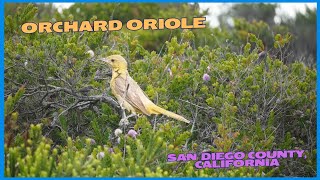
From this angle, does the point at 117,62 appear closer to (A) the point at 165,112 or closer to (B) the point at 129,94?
(B) the point at 129,94

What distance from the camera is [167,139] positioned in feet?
22.8

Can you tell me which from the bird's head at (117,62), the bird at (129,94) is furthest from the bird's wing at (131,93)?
the bird's head at (117,62)

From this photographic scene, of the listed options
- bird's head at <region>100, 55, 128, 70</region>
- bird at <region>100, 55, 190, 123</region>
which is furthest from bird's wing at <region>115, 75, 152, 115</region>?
bird's head at <region>100, 55, 128, 70</region>

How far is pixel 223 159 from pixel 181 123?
56 cm

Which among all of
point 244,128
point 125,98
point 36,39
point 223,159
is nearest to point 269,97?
point 244,128

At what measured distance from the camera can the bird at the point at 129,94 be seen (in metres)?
7.21

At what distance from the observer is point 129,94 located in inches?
285

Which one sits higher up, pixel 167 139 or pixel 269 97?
pixel 269 97

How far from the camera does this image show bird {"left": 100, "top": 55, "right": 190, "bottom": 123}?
7.21 m

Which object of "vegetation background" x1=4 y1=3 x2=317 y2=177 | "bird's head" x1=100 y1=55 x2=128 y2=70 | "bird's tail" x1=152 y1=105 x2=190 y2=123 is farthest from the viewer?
"bird's head" x1=100 y1=55 x2=128 y2=70

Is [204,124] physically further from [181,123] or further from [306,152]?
[306,152]

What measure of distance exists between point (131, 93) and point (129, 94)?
0.08 ft

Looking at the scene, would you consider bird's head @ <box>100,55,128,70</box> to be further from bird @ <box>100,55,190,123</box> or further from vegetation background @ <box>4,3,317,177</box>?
vegetation background @ <box>4,3,317,177</box>

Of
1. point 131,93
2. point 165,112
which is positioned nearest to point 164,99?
point 165,112
